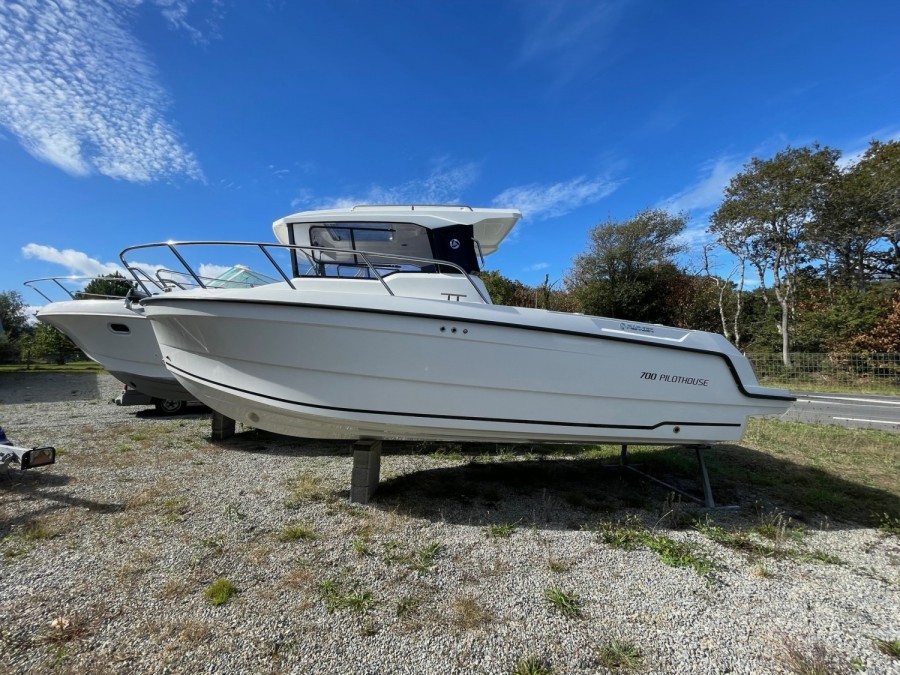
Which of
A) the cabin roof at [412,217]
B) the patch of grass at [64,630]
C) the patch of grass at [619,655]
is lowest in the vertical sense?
the patch of grass at [64,630]

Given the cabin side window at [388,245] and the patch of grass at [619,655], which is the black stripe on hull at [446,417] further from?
the patch of grass at [619,655]

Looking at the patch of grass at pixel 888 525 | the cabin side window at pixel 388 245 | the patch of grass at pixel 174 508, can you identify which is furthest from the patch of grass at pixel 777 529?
the patch of grass at pixel 174 508

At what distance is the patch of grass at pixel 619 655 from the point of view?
166 cm

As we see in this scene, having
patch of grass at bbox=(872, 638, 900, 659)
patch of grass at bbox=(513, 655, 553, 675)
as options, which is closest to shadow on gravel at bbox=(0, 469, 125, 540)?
patch of grass at bbox=(513, 655, 553, 675)

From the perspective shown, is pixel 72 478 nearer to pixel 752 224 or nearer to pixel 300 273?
pixel 300 273

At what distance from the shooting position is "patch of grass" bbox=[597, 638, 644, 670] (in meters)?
1.66

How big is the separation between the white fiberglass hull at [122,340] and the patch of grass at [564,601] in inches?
235

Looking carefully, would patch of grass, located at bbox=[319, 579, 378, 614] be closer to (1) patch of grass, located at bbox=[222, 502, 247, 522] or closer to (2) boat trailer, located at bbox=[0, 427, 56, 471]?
(1) patch of grass, located at bbox=[222, 502, 247, 522]

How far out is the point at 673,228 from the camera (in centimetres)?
2377

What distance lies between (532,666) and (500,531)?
3.90ft

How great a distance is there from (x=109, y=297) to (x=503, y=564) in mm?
7330

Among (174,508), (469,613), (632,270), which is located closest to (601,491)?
(469,613)

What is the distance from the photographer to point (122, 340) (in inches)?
242

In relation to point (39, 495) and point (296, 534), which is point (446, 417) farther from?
point (39, 495)
